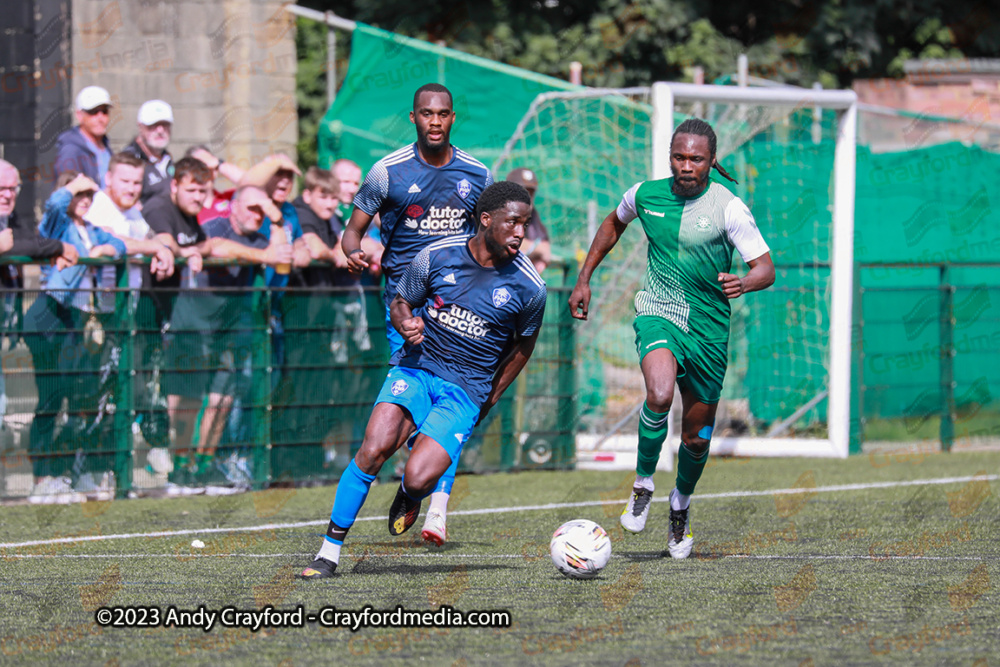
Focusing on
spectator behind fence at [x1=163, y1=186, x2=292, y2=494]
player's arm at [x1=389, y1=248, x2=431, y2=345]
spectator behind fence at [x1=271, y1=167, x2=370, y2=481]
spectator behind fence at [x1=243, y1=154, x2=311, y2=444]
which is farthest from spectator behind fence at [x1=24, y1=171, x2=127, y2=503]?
player's arm at [x1=389, y1=248, x2=431, y2=345]

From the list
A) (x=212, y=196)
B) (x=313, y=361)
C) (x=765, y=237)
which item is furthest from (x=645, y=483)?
(x=765, y=237)

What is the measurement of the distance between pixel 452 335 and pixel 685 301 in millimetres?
1280

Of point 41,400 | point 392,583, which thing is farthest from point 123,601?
point 41,400

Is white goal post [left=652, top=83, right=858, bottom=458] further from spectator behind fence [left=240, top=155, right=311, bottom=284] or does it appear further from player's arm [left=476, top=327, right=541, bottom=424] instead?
player's arm [left=476, top=327, right=541, bottom=424]

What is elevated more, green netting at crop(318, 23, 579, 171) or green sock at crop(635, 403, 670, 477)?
green netting at crop(318, 23, 579, 171)

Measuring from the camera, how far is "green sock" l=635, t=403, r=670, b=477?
24.1ft

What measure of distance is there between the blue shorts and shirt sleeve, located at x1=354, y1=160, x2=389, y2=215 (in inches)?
53.1

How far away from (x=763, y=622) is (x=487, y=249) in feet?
8.30

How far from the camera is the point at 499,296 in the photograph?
7078 mm

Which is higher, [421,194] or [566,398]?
[421,194]

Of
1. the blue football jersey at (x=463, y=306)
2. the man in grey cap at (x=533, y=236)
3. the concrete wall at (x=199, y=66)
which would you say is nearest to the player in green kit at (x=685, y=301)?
the blue football jersey at (x=463, y=306)

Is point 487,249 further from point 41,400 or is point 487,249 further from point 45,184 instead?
point 45,184

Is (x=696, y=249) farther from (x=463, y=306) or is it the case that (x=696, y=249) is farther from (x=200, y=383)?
(x=200, y=383)

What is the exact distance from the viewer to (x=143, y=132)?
11.1m
